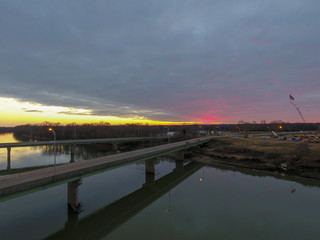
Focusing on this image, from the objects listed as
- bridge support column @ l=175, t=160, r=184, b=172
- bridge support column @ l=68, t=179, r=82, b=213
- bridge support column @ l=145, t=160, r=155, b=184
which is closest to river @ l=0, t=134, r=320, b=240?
bridge support column @ l=68, t=179, r=82, b=213

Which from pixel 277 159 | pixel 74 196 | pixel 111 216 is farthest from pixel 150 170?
pixel 277 159

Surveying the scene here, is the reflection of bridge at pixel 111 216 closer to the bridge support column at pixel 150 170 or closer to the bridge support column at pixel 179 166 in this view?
the bridge support column at pixel 150 170

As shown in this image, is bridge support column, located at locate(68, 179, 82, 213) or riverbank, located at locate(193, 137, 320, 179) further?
riverbank, located at locate(193, 137, 320, 179)

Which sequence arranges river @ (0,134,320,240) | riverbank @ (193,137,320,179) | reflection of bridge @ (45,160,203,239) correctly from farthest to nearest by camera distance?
1. riverbank @ (193,137,320,179)
2. reflection of bridge @ (45,160,203,239)
3. river @ (0,134,320,240)

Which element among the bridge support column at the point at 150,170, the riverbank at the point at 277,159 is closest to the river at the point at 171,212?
the bridge support column at the point at 150,170

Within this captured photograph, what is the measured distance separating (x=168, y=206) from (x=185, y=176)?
54.5 feet

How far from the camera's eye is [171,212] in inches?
869

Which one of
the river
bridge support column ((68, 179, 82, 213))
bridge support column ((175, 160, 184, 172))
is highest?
bridge support column ((68, 179, 82, 213))

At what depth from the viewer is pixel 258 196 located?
2688 cm

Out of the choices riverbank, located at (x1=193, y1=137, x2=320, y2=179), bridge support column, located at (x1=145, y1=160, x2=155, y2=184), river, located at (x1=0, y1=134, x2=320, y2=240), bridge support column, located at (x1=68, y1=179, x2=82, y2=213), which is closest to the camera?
river, located at (x1=0, y1=134, x2=320, y2=240)

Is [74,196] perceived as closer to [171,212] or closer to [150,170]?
[171,212]

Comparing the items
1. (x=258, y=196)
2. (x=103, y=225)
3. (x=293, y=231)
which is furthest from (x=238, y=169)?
(x=103, y=225)

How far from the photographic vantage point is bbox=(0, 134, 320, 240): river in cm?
1750

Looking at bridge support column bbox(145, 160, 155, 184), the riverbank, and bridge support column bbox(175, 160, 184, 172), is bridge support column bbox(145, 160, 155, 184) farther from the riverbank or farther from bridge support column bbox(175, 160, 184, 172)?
the riverbank
